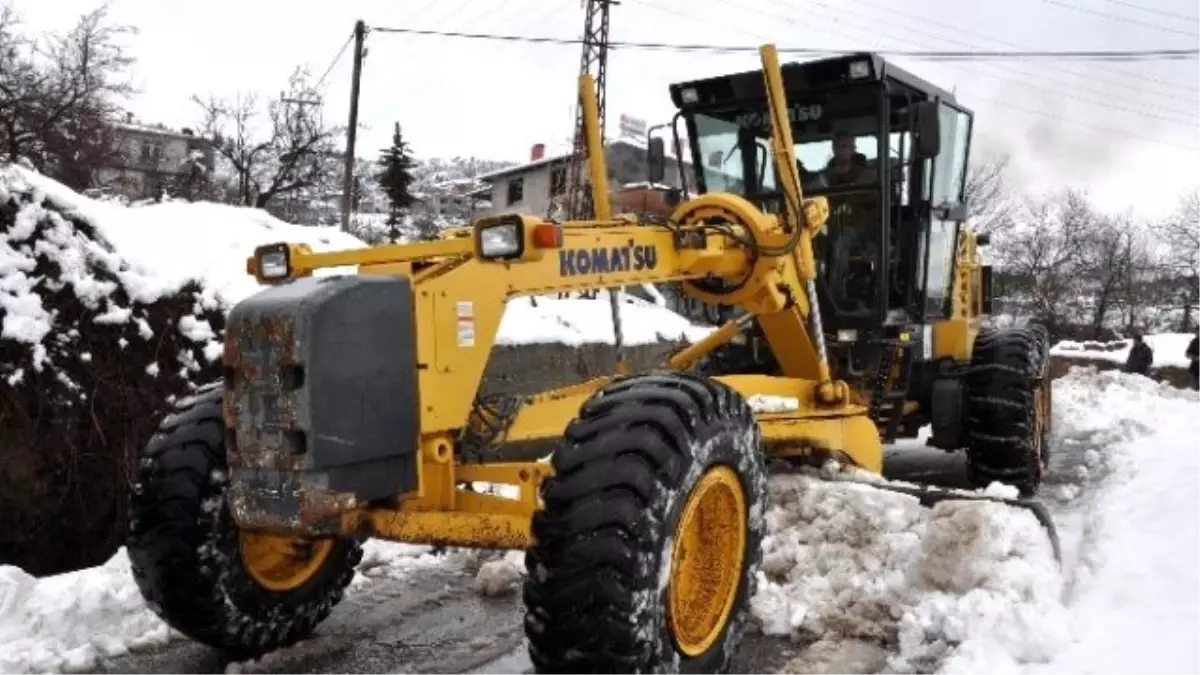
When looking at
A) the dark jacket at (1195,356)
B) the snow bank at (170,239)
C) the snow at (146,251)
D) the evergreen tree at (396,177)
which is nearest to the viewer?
the snow at (146,251)

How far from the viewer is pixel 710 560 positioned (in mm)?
4031

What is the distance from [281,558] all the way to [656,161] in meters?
3.58

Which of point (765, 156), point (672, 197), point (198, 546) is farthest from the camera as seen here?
point (765, 156)

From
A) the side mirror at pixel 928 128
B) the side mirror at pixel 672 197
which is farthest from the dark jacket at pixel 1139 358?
the side mirror at pixel 672 197

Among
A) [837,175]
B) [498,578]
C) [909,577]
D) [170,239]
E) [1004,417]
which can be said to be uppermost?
[837,175]

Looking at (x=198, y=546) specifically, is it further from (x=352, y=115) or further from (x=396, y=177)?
(x=396, y=177)

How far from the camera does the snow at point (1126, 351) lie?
82.0 feet

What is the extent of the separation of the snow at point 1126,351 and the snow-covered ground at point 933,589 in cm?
2060

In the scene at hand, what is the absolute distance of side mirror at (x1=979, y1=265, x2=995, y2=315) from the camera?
875cm

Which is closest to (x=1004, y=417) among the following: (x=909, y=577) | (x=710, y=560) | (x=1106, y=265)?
(x=909, y=577)

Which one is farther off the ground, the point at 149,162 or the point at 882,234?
the point at 149,162

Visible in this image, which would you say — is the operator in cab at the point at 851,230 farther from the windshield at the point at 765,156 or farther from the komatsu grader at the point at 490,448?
the komatsu grader at the point at 490,448

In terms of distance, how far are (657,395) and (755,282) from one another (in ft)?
7.05

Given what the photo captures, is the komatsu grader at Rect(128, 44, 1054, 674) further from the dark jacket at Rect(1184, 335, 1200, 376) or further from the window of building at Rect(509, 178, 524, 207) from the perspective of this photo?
the window of building at Rect(509, 178, 524, 207)
